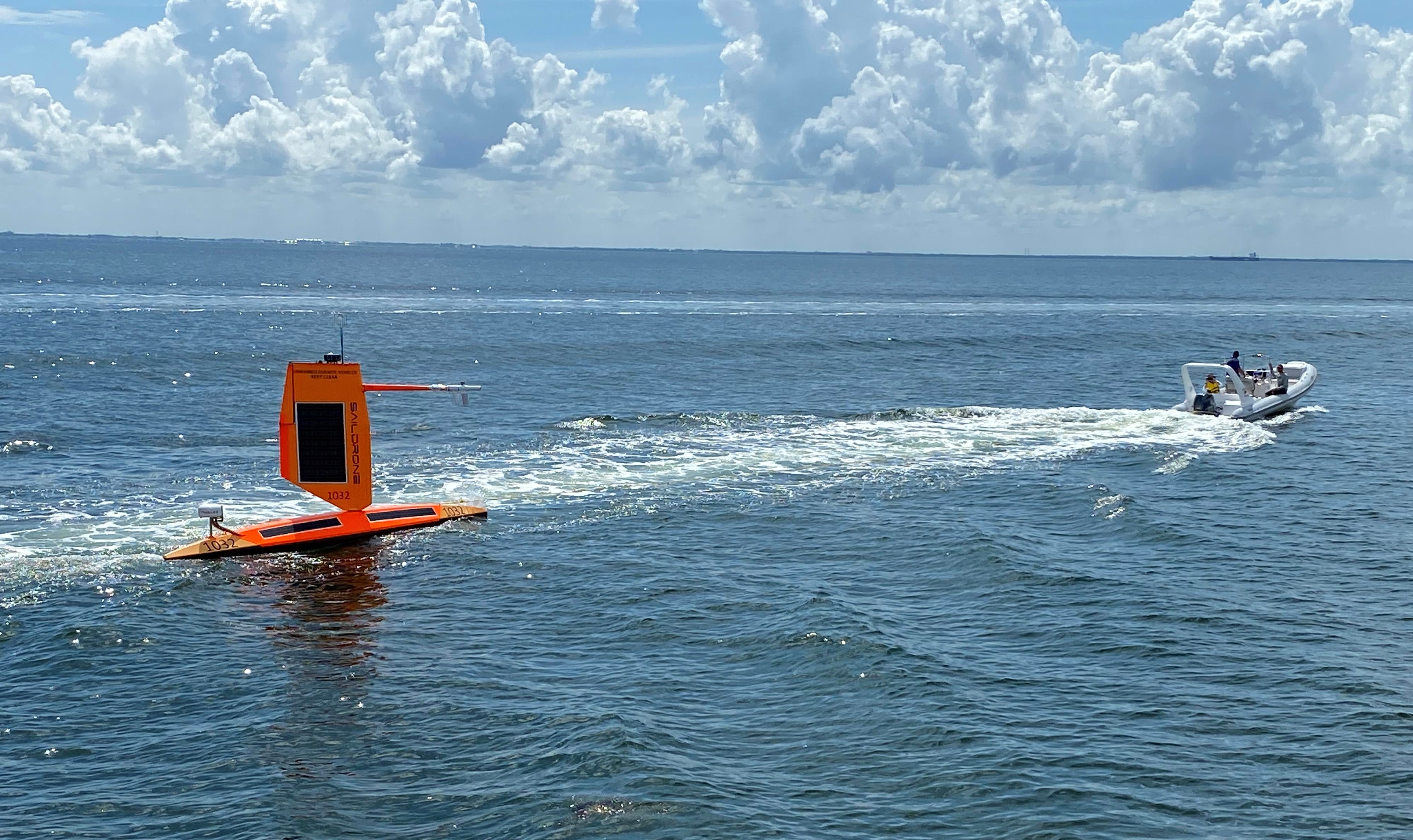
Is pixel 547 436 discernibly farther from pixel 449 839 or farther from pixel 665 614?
pixel 449 839

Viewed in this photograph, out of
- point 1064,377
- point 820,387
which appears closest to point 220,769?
point 820,387

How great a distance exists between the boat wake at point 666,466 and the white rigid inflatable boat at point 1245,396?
3.17ft

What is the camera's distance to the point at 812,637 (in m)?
30.4

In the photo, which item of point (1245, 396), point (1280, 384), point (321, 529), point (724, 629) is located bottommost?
point (724, 629)

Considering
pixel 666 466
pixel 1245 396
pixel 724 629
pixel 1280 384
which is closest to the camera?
pixel 724 629

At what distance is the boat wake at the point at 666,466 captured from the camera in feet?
130

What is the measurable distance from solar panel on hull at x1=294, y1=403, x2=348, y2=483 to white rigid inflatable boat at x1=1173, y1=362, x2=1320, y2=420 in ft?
144

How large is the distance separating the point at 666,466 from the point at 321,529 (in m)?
16.4

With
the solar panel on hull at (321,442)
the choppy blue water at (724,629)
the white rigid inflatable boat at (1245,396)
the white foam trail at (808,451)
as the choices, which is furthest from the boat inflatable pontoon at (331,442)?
the white rigid inflatable boat at (1245,396)

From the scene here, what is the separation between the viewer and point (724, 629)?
31.6 meters

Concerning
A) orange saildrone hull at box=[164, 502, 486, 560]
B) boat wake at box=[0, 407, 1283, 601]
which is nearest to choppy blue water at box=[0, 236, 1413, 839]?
boat wake at box=[0, 407, 1283, 601]

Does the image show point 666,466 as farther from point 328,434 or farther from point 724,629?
point 724,629

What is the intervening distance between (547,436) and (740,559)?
913 inches

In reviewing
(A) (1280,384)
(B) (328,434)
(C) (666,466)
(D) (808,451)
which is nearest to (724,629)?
(B) (328,434)
